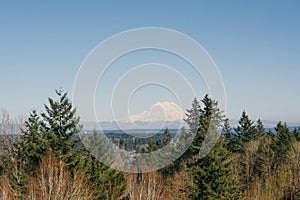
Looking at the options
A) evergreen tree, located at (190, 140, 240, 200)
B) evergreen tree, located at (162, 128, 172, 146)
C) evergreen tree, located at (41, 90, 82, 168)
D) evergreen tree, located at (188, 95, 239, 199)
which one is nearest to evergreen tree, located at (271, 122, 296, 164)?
evergreen tree, located at (162, 128, 172, 146)

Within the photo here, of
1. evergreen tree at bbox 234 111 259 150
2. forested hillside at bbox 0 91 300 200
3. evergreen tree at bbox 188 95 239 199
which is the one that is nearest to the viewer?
forested hillside at bbox 0 91 300 200

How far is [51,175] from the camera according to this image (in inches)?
765

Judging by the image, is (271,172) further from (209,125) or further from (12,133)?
(12,133)

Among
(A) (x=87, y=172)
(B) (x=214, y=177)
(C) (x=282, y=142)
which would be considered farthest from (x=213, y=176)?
(C) (x=282, y=142)

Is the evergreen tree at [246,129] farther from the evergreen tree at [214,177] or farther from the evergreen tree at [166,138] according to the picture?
the evergreen tree at [214,177]

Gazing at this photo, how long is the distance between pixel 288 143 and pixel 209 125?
2436cm

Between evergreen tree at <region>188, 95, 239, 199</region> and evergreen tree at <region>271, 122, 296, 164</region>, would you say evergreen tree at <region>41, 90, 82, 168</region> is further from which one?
evergreen tree at <region>271, 122, 296, 164</region>

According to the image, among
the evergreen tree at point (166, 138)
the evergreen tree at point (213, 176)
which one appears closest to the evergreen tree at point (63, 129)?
the evergreen tree at point (213, 176)

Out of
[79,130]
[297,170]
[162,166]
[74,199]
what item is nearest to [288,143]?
[297,170]

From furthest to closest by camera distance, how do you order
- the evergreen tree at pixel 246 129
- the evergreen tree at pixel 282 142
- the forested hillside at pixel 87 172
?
the evergreen tree at pixel 246 129 → the evergreen tree at pixel 282 142 → the forested hillside at pixel 87 172

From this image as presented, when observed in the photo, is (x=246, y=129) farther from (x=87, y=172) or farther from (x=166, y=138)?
(x=87, y=172)

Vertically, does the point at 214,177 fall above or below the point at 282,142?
below

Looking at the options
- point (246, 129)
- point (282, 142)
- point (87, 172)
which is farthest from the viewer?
point (246, 129)

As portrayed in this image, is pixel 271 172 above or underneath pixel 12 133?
underneath
